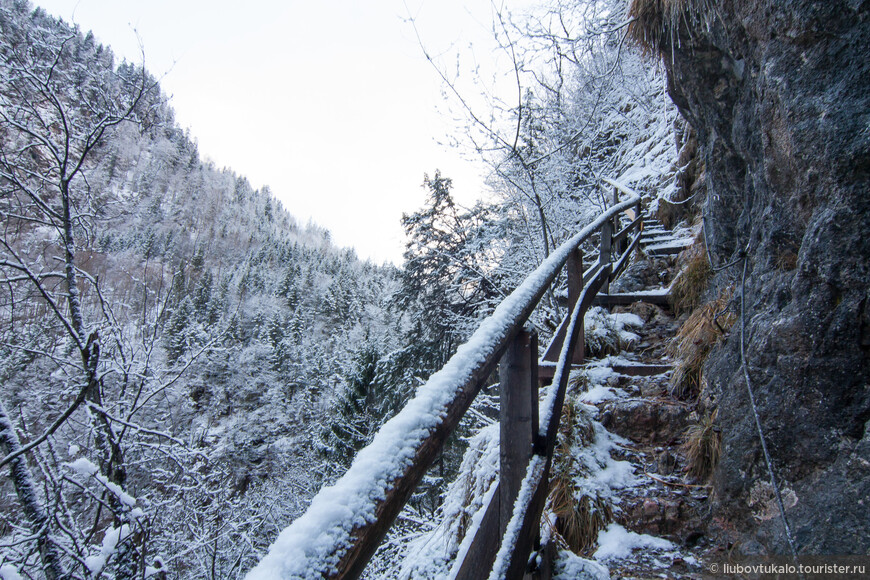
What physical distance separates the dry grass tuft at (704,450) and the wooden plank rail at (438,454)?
1.24 metres

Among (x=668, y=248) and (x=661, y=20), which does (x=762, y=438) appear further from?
(x=668, y=248)

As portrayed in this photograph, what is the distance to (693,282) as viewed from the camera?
4688 mm

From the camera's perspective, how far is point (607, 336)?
4.57 m

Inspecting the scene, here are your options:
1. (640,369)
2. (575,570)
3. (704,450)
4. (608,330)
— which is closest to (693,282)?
(608,330)

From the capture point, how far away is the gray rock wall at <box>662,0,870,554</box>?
187cm

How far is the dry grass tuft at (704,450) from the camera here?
2635 mm

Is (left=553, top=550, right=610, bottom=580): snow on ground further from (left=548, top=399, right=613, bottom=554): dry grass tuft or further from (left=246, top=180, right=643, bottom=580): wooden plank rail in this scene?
(left=548, top=399, right=613, bottom=554): dry grass tuft

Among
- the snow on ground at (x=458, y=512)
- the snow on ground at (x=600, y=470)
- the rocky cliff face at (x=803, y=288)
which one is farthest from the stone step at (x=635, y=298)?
the snow on ground at (x=458, y=512)

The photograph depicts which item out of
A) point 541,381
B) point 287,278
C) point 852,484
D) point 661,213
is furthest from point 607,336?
point 287,278

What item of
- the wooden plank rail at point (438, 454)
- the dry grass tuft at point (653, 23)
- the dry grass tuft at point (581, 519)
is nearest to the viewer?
the wooden plank rail at point (438, 454)

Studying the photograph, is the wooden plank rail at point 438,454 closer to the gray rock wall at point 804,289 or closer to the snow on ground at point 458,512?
the snow on ground at point 458,512

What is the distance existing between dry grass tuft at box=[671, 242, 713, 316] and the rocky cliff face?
139cm

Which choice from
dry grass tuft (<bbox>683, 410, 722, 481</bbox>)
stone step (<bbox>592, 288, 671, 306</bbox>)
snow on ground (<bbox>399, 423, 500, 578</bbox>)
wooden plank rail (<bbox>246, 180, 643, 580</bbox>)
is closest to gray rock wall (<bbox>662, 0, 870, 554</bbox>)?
dry grass tuft (<bbox>683, 410, 722, 481</bbox>)

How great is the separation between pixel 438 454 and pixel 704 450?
261cm
